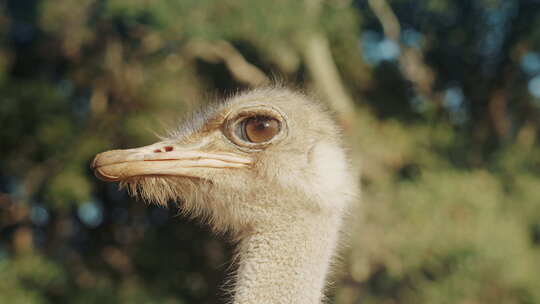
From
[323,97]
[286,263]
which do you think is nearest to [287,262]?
[286,263]

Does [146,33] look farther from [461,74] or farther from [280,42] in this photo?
[461,74]

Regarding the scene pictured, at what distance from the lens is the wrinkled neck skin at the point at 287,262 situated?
189cm

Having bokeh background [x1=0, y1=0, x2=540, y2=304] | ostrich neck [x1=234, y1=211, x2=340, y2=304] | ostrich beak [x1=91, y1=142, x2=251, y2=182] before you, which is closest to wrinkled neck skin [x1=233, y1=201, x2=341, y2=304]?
ostrich neck [x1=234, y1=211, x2=340, y2=304]

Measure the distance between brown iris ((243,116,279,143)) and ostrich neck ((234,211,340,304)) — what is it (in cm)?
24

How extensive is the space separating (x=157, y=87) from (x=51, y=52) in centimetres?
156

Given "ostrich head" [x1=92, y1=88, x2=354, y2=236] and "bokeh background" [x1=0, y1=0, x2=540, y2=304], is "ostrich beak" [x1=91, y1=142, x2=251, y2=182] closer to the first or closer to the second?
"ostrich head" [x1=92, y1=88, x2=354, y2=236]

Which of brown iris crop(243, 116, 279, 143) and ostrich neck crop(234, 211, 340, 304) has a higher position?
brown iris crop(243, 116, 279, 143)

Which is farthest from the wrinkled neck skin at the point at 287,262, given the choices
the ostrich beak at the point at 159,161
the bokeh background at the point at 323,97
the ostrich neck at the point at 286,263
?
the bokeh background at the point at 323,97

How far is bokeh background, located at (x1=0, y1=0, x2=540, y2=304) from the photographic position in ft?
20.4

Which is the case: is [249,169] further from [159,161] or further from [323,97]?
[323,97]

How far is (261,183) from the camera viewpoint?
6.62ft

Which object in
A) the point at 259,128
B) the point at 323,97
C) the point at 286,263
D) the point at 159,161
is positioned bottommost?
the point at 286,263

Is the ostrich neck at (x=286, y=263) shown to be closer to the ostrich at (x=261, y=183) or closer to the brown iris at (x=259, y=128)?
the ostrich at (x=261, y=183)

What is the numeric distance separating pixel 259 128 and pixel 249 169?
0.12 m
